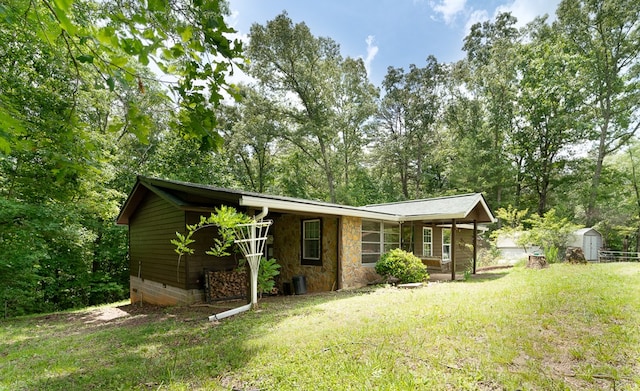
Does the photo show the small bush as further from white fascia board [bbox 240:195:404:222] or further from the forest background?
the forest background

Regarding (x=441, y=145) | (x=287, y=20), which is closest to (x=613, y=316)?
(x=287, y=20)

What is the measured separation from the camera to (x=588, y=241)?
773 inches

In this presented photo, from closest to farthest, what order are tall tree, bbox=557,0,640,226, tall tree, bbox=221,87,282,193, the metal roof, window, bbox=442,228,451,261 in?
the metal roof → window, bbox=442,228,451,261 → tall tree, bbox=557,0,640,226 → tall tree, bbox=221,87,282,193

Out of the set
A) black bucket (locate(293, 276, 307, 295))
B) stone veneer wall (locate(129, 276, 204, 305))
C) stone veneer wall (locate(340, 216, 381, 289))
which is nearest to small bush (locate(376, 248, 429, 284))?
stone veneer wall (locate(340, 216, 381, 289))

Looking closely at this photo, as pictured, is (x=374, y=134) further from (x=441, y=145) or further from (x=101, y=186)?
(x=101, y=186)

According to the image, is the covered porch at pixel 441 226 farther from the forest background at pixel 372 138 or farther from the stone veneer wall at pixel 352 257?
the forest background at pixel 372 138

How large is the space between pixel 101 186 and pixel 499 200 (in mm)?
23976

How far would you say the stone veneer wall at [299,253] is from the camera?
927 centimetres

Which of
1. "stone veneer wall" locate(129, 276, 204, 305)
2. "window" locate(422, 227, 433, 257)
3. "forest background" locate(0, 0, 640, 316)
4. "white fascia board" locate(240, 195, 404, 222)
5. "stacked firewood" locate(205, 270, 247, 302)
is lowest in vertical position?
"stone veneer wall" locate(129, 276, 204, 305)

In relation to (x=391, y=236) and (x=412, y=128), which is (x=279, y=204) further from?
(x=412, y=128)

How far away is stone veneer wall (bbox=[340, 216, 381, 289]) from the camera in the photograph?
9.20 metres

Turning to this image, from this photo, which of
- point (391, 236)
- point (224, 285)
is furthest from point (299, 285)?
point (391, 236)

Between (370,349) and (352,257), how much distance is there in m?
5.85

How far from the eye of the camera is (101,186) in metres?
12.2
